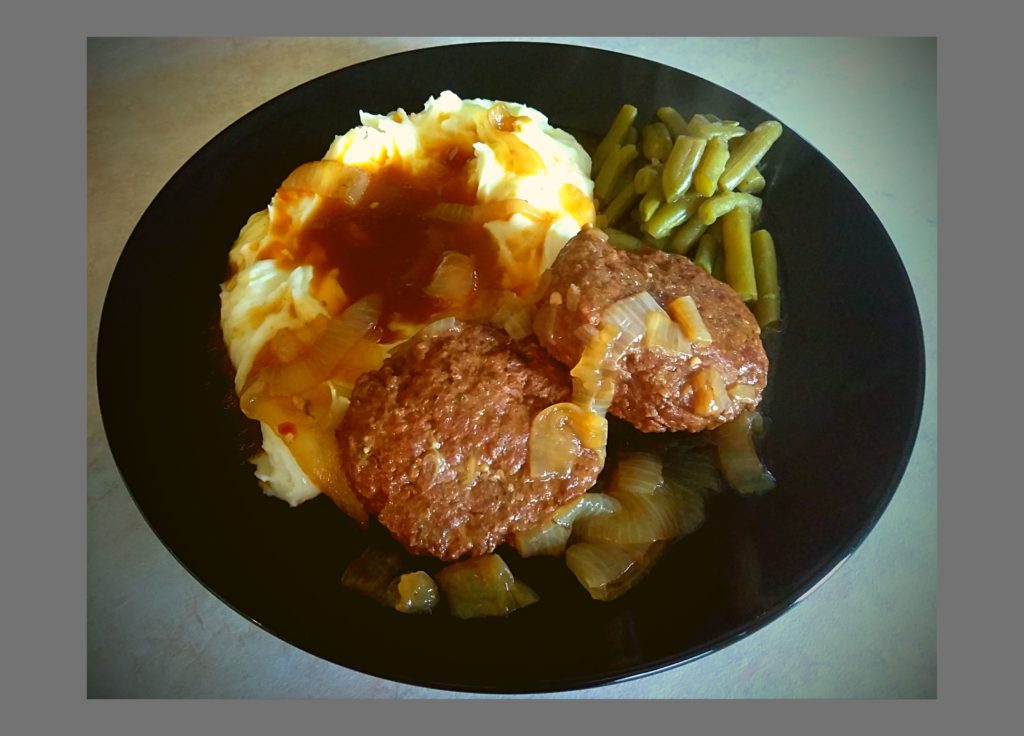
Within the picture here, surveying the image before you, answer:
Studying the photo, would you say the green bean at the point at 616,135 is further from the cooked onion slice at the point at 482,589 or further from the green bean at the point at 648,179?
the cooked onion slice at the point at 482,589

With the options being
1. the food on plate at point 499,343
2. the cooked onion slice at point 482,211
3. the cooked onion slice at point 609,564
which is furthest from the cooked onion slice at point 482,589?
the cooked onion slice at point 482,211

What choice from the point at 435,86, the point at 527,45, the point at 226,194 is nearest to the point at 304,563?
the point at 226,194

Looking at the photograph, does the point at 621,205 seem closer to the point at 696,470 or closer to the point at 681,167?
the point at 681,167

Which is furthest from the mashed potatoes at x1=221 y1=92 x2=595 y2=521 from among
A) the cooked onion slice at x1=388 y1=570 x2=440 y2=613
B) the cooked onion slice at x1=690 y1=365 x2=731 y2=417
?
the cooked onion slice at x1=690 y1=365 x2=731 y2=417

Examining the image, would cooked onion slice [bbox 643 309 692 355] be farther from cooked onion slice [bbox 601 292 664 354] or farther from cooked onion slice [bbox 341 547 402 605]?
cooked onion slice [bbox 341 547 402 605]

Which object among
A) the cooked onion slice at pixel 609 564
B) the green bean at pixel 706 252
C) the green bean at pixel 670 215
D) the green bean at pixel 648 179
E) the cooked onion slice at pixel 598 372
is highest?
the green bean at pixel 648 179

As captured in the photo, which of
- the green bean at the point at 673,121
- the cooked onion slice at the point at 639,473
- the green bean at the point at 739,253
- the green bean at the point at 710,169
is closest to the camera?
the cooked onion slice at the point at 639,473

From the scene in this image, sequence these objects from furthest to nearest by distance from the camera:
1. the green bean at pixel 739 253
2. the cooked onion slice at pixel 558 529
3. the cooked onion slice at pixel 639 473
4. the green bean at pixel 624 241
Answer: the green bean at pixel 624 241 → the green bean at pixel 739 253 → the cooked onion slice at pixel 639 473 → the cooked onion slice at pixel 558 529
